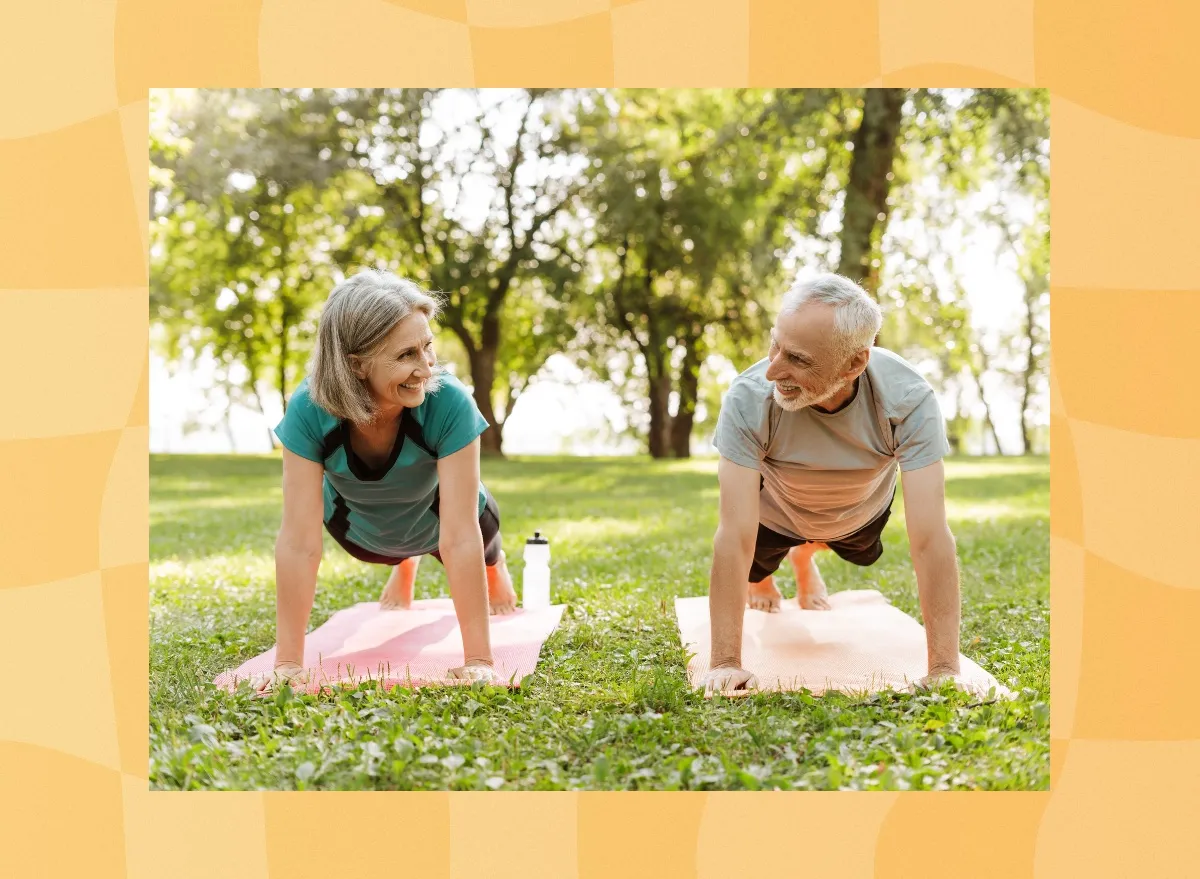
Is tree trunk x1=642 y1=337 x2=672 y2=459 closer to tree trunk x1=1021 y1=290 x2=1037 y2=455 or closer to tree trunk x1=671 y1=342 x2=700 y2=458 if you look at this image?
tree trunk x1=671 y1=342 x2=700 y2=458

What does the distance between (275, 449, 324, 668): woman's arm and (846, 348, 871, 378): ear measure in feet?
6.93

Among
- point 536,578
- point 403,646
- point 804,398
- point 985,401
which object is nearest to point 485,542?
point 536,578

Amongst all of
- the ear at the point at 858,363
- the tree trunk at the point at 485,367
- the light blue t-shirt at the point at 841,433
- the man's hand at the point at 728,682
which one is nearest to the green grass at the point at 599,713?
the man's hand at the point at 728,682

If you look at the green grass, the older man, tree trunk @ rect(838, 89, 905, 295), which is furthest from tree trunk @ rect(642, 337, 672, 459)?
the older man

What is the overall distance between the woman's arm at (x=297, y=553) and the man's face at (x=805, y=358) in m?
1.85

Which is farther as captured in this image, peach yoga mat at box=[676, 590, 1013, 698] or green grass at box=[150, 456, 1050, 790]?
peach yoga mat at box=[676, 590, 1013, 698]

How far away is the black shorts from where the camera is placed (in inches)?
189

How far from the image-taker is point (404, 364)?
3.84 metres

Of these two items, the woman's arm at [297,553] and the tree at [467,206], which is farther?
the tree at [467,206]

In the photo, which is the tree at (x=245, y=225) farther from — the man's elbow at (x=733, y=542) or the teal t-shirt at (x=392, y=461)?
the man's elbow at (x=733, y=542)

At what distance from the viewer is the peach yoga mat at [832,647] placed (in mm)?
3992
